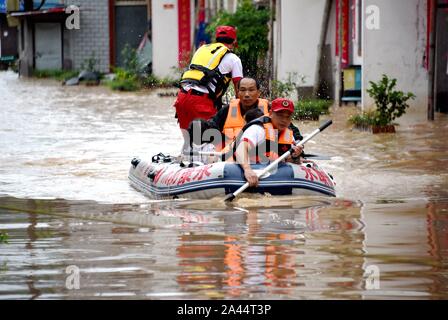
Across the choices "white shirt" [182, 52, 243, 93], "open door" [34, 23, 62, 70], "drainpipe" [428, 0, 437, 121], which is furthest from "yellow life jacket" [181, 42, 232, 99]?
"open door" [34, 23, 62, 70]

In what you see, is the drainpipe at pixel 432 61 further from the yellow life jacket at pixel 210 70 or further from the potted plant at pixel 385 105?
the yellow life jacket at pixel 210 70

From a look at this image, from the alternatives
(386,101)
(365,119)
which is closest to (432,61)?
(386,101)

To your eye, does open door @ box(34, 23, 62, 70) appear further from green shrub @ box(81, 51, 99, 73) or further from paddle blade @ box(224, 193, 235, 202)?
paddle blade @ box(224, 193, 235, 202)

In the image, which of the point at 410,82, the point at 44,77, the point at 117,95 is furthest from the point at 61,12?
the point at 410,82

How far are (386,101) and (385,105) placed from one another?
68mm

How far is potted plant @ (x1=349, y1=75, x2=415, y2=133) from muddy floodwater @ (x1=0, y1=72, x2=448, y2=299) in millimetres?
319

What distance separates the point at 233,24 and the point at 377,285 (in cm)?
2103

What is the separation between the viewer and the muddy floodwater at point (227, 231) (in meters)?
8.18

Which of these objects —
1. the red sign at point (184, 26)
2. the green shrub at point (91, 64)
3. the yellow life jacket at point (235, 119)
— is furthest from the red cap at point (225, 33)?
the green shrub at point (91, 64)

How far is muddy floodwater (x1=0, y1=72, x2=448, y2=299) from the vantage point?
8180mm

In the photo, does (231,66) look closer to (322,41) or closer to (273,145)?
(273,145)

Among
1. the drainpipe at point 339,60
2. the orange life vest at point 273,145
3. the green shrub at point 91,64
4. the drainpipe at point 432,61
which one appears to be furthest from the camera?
the green shrub at point 91,64

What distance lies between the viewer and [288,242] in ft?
32.8

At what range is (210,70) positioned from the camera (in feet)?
47.9
